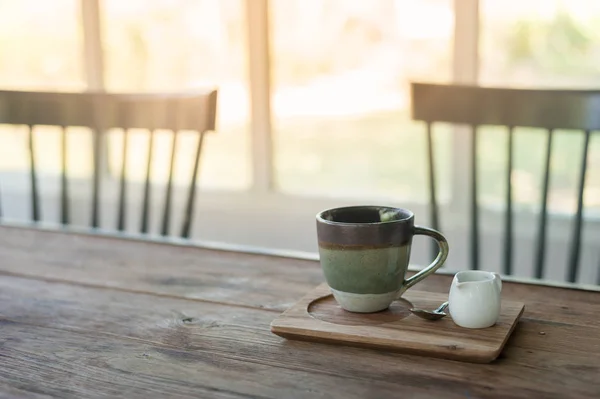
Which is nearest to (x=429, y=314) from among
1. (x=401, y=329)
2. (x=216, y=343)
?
(x=401, y=329)

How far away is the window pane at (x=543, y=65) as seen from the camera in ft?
6.68

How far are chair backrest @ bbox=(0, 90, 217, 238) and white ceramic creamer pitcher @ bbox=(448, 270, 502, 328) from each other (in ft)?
2.60

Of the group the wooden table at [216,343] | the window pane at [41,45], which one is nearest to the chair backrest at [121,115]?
the wooden table at [216,343]

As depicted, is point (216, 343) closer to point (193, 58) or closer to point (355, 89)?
point (355, 89)

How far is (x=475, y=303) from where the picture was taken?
88 cm

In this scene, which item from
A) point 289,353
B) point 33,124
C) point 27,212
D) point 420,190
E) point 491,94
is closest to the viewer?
point 289,353

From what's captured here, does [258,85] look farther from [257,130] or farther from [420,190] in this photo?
[420,190]

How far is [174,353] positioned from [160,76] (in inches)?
72.3

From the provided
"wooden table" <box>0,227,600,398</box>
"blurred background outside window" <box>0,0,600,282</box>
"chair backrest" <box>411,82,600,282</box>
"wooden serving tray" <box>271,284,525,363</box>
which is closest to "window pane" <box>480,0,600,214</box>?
"blurred background outside window" <box>0,0,600,282</box>

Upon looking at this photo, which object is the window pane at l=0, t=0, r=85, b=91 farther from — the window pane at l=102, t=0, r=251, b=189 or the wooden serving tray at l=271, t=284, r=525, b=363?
the wooden serving tray at l=271, t=284, r=525, b=363

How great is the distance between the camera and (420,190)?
2.35 meters

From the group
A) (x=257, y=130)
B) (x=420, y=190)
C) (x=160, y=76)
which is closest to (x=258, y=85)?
(x=257, y=130)

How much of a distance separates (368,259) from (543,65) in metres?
1.37

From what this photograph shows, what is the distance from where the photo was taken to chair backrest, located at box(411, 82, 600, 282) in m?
1.45
